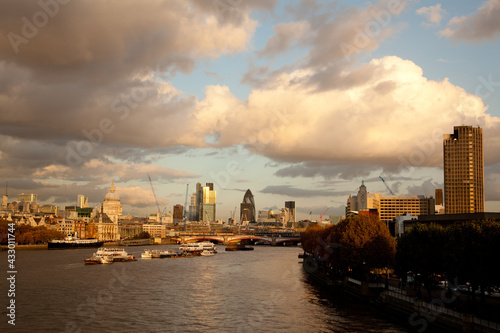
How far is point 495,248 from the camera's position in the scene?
4044 cm

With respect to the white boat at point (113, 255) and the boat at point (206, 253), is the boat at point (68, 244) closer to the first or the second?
the boat at point (206, 253)

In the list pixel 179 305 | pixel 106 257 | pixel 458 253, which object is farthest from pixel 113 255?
pixel 458 253

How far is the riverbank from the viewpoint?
35.4 meters

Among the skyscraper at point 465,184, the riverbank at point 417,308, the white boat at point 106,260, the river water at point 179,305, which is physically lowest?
the white boat at point 106,260

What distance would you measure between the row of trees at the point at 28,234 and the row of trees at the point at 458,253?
137 meters

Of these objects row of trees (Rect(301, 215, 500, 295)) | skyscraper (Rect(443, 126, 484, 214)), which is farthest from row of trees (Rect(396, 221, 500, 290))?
skyscraper (Rect(443, 126, 484, 214))

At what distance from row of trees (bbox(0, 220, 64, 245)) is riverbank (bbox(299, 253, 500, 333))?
125 m

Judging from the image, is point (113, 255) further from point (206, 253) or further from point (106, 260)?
point (206, 253)

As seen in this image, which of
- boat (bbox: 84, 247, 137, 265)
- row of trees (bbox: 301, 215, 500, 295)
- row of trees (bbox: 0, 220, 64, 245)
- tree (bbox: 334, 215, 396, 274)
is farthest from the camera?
row of trees (bbox: 0, 220, 64, 245)

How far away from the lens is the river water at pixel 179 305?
144 feet

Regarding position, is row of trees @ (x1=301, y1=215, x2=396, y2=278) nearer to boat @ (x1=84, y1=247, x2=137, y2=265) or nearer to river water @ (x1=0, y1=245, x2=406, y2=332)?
river water @ (x1=0, y1=245, x2=406, y2=332)

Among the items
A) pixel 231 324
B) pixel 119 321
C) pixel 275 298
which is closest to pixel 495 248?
pixel 231 324

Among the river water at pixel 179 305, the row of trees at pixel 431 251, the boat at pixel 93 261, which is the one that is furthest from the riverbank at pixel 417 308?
the boat at pixel 93 261

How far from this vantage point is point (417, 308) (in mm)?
43938
